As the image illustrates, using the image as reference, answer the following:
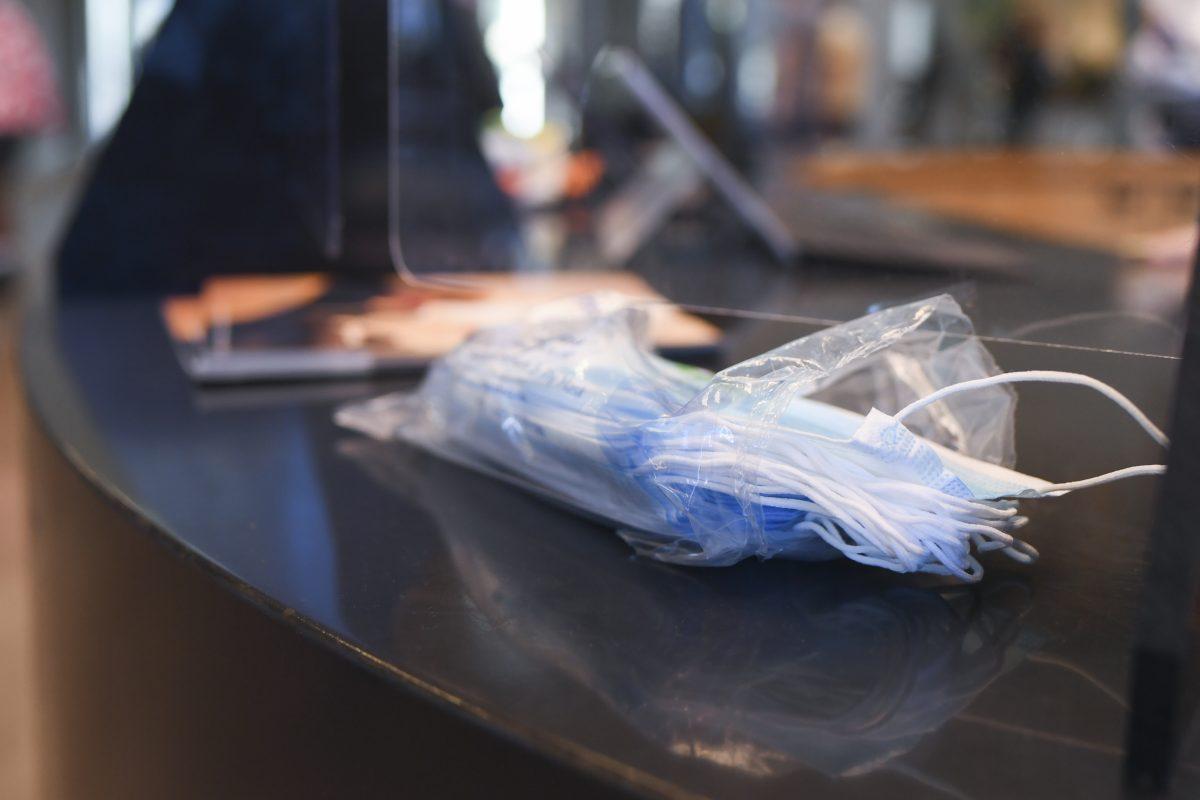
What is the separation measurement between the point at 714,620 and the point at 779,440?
0.06 m

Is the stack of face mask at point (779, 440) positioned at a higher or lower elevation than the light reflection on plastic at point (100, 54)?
lower

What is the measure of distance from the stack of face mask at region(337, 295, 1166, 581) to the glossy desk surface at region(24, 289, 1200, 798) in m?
0.01

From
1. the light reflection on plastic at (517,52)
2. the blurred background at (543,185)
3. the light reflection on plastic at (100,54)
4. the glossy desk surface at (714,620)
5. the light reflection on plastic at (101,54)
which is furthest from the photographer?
the light reflection on plastic at (100,54)

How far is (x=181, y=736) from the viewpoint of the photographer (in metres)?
0.39

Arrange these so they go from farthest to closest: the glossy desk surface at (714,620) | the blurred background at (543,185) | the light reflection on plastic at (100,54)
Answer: the light reflection on plastic at (100,54) < the blurred background at (543,185) < the glossy desk surface at (714,620)

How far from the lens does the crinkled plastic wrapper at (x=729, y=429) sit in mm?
336

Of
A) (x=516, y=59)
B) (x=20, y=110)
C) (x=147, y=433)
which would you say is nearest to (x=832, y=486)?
(x=147, y=433)

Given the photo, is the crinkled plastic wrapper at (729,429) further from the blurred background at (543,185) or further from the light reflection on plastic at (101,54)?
the light reflection on plastic at (101,54)

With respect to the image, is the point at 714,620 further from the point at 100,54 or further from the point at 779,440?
the point at 100,54

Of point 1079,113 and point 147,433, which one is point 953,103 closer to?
point 1079,113

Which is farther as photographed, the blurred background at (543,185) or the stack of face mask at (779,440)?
the blurred background at (543,185)

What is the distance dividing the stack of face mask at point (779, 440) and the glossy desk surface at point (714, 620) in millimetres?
13

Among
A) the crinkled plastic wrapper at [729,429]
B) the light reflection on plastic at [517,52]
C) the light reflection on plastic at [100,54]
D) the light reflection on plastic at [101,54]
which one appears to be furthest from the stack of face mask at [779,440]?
the light reflection on plastic at [100,54]

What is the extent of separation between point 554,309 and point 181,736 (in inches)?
9.9
